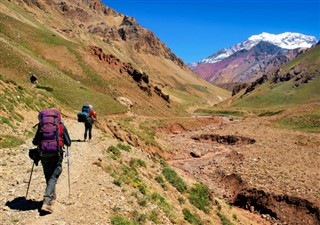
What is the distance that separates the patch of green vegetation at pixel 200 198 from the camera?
18.9 meters

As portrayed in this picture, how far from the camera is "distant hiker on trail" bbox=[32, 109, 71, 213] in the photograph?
9539mm

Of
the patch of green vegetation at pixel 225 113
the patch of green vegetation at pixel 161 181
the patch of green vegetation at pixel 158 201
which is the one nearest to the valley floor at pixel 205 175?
the patch of green vegetation at pixel 158 201

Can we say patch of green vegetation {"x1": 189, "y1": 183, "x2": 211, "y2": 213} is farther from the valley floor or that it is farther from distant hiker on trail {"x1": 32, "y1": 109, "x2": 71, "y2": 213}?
distant hiker on trail {"x1": 32, "y1": 109, "x2": 71, "y2": 213}

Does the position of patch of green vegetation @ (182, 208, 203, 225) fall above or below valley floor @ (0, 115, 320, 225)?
below

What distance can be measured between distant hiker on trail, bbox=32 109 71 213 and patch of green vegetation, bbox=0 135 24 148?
7.42m

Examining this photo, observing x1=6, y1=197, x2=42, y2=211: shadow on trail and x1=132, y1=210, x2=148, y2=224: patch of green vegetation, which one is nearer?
x1=6, y1=197, x2=42, y2=211: shadow on trail

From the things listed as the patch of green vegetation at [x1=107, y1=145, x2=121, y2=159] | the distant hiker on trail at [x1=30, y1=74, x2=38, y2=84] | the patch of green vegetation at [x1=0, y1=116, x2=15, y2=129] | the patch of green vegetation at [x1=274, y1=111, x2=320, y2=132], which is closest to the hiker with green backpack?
the patch of green vegetation at [x1=107, y1=145, x2=121, y2=159]

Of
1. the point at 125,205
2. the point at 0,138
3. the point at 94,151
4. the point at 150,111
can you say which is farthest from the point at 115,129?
the point at 150,111

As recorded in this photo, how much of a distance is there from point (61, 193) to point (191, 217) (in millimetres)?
6937

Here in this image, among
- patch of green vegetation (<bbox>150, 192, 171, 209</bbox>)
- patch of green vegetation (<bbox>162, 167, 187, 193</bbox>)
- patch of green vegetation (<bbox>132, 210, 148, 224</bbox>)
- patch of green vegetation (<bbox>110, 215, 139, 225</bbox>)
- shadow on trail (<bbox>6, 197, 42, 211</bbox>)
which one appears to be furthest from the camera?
patch of green vegetation (<bbox>162, 167, 187, 193</bbox>)

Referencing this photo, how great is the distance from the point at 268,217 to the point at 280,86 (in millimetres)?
148899

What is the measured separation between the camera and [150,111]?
6919cm

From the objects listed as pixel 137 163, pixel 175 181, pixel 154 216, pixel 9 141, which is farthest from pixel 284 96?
pixel 154 216

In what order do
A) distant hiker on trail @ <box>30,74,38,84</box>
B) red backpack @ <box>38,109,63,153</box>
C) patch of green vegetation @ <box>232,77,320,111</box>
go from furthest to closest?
1. patch of green vegetation @ <box>232,77,320,111</box>
2. distant hiker on trail @ <box>30,74,38,84</box>
3. red backpack @ <box>38,109,63,153</box>
